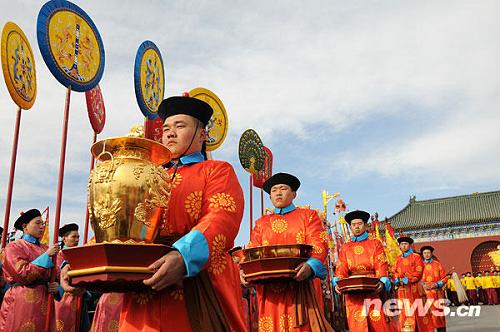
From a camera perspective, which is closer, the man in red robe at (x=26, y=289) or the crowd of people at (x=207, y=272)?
the crowd of people at (x=207, y=272)

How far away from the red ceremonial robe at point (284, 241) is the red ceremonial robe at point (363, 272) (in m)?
1.61

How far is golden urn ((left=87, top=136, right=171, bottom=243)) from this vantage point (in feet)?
6.25

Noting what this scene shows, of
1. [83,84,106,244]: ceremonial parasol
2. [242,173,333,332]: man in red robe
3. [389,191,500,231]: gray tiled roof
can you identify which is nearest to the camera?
[242,173,333,332]: man in red robe

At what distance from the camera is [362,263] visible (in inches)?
260

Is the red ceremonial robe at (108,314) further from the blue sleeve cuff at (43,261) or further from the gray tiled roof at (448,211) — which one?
the gray tiled roof at (448,211)

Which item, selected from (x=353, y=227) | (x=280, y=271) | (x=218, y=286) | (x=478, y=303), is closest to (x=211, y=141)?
(x=353, y=227)

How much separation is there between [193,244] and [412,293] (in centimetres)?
960

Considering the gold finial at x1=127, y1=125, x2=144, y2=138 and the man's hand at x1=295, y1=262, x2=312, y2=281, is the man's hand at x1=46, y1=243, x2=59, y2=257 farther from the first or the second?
the gold finial at x1=127, y1=125, x2=144, y2=138

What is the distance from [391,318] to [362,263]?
853 mm

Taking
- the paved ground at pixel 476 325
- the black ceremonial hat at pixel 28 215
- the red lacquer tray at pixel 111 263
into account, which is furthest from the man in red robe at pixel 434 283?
the red lacquer tray at pixel 111 263

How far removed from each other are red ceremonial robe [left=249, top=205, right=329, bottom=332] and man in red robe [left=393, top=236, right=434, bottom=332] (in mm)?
Result: 5713

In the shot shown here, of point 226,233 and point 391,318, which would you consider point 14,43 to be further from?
point 391,318

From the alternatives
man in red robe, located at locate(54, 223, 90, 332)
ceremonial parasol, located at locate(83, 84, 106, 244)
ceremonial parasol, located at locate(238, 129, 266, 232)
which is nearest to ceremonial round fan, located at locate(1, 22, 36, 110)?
ceremonial parasol, located at locate(83, 84, 106, 244)

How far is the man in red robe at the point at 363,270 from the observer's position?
6.19m
